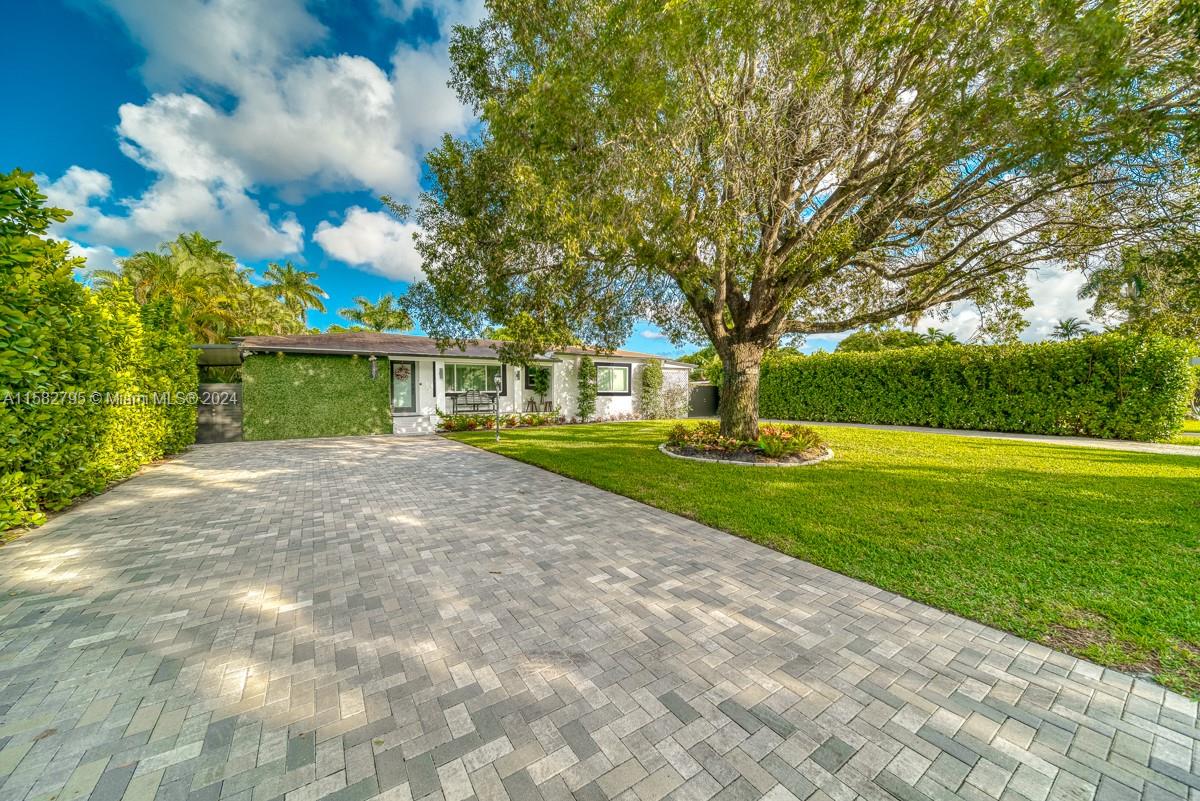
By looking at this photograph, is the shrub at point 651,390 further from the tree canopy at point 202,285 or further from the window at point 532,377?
the tree canopy at point 202,285

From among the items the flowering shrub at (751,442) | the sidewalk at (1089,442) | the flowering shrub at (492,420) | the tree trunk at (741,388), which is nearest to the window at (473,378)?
the flowering shrub at (492,420)

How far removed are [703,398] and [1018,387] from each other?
1164 cm

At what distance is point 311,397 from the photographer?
12.8 metres

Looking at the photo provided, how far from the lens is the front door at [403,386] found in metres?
14.1

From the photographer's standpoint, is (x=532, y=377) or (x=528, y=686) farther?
(x=532, y=377)

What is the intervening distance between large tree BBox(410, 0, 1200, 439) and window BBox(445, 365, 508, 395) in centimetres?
678

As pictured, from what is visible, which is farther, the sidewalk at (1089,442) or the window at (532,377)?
the window at (532,377)

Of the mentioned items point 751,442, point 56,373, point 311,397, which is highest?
point 56,373

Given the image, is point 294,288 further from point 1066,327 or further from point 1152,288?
point 1066,327

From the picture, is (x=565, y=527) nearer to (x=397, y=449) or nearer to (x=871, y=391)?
(x=397, y=449)

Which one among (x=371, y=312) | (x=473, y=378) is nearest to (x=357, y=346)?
(x=473, y=378)

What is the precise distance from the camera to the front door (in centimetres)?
1410

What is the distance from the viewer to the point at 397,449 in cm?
A: 1038

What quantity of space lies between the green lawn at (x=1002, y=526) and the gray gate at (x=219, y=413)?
9.31 meters
